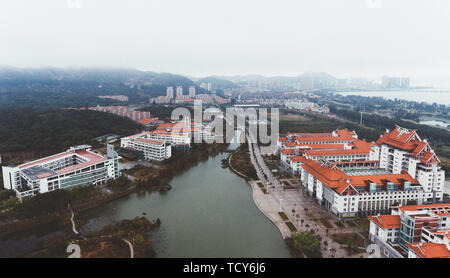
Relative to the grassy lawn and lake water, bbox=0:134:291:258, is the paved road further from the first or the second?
lake water, bbox=0:134:291:258

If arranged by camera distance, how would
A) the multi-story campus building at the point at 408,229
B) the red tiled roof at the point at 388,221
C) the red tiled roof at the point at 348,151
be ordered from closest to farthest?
the multi-story campus building at the point at 408,229, the red tiled roof at the point at 388,221, the red tiled roof at the point at 348,151

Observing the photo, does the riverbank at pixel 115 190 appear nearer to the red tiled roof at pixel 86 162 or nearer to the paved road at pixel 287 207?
the red tiled roof at pixel 86 162

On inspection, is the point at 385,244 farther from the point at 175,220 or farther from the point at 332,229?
the point at 175,220

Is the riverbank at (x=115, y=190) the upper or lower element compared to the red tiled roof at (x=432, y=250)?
lower

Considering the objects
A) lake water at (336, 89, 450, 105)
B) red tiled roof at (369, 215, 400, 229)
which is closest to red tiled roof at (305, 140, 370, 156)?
red tiled roof at (369, 215, 400, 229)

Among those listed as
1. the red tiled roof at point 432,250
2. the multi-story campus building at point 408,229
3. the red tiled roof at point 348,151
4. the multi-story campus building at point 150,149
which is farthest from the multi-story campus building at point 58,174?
the red tiled roof at point 432,250

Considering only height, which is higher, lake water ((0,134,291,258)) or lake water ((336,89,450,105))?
lake water ((336,89,450,105))

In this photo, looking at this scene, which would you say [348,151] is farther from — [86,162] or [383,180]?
[86,162]
